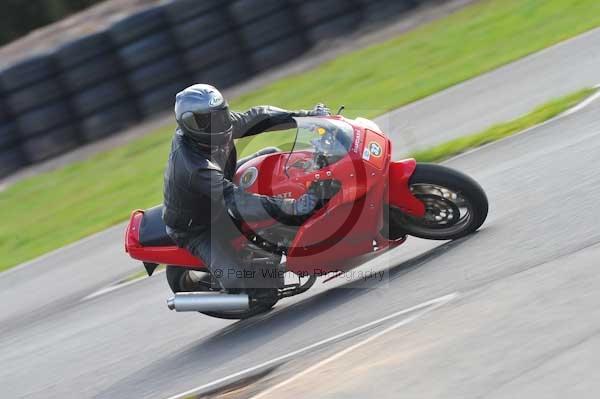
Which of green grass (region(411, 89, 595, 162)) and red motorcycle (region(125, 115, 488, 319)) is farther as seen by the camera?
green grass (region(411, 89, 595, 162))

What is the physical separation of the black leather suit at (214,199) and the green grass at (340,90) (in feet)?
15.3

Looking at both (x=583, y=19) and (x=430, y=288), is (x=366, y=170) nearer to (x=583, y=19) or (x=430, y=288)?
(x=430, y=288)

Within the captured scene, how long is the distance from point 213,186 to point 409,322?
1.61 m

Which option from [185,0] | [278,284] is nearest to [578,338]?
[278,284]

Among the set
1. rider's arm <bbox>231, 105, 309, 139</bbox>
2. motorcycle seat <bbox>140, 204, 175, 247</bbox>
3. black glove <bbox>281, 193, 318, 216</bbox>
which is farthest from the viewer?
motorcycle seat <bbox>140, 204, 175, 247</bbox>

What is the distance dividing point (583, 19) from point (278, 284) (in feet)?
25.4

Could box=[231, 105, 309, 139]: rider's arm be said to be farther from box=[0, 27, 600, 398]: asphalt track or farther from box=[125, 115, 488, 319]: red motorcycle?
box=[0, 27, 600, 398]: asphalt track

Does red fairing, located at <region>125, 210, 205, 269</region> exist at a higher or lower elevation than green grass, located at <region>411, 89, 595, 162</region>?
higher

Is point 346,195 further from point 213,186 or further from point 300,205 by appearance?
point 213,186

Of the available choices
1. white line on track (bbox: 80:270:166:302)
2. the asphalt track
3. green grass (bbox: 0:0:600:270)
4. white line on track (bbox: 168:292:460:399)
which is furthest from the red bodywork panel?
green grass (bbox: 0:0:600:270)

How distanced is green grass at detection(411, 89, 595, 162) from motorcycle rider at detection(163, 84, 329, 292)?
303 centimetres

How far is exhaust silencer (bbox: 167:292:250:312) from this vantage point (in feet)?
21.6

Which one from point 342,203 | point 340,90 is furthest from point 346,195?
point 340,90

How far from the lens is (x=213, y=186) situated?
619 cm
